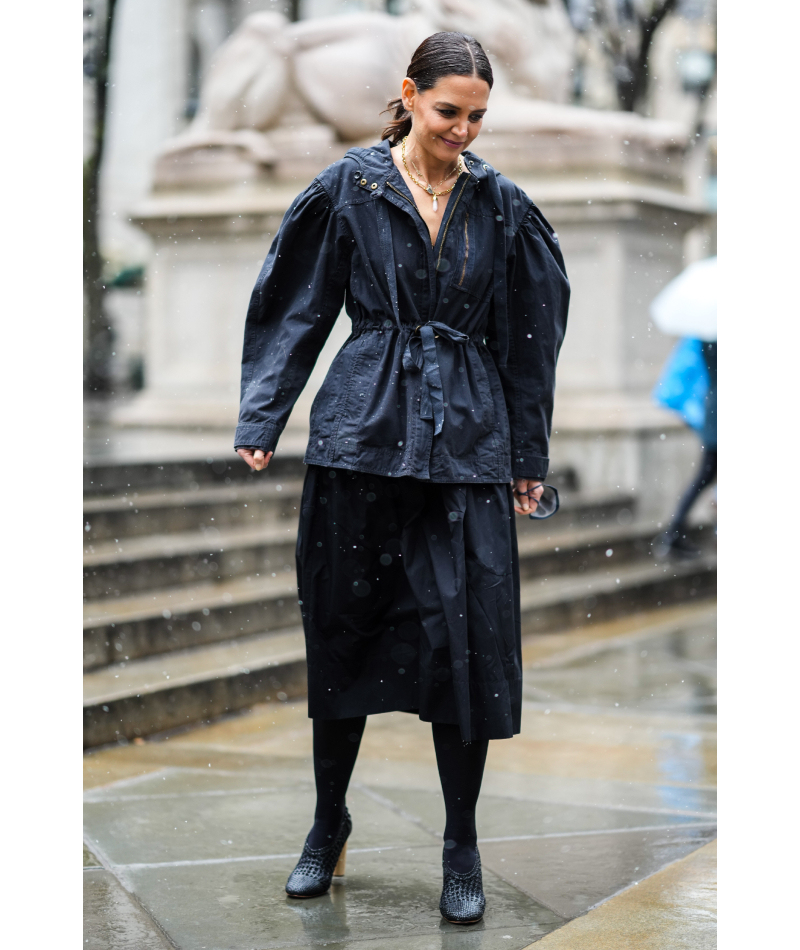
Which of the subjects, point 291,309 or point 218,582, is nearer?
point 291,309

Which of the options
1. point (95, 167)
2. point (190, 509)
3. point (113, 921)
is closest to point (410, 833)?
point (113, 921)

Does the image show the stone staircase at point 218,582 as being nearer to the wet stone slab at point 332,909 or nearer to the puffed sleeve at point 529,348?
the wet stone slab at point 332,909

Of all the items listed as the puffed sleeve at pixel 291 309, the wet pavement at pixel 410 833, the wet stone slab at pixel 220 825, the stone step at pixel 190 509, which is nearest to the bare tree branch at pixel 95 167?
the stone step at pixel 190 509

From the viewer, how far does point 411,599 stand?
2.92 m

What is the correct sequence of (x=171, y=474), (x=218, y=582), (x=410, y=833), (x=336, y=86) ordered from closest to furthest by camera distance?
(x=410, y=833)
(x=218, y=582)
(x=171, y=474)
(x=336, y=86)

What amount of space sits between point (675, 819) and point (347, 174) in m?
2.09

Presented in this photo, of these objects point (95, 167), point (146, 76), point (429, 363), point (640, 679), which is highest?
point (146, 76)

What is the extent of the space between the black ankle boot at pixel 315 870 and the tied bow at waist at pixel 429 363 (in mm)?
1019

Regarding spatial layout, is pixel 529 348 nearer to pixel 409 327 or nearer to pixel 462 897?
pixel 409 327

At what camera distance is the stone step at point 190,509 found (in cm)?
599

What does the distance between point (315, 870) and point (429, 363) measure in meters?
1.24

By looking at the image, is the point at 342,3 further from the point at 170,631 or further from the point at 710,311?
the point at 170,631

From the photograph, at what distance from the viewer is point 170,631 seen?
5.25 metres
